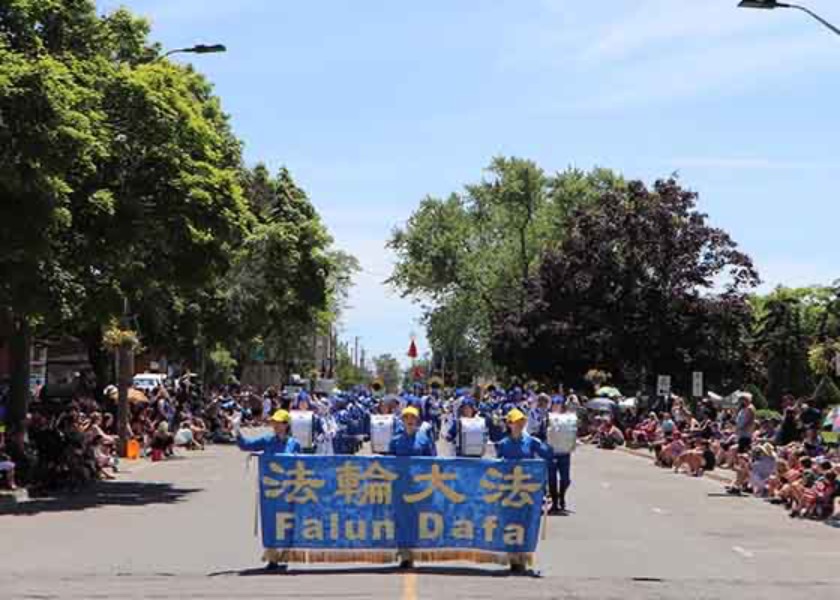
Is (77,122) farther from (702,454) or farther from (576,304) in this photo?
(576,304)

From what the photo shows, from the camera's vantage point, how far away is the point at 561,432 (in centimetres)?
2114

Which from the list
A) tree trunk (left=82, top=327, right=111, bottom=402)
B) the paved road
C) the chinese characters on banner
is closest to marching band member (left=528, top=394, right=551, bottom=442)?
the paved road

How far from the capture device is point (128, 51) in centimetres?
3091

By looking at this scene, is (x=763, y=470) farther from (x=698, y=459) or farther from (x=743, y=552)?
Result: (x=743, y=552)

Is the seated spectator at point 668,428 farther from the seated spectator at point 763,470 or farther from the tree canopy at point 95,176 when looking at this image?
the tree canopy at point 95,176

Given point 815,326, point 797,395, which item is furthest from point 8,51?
point 815,326

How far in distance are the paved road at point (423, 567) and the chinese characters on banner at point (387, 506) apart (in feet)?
1.05

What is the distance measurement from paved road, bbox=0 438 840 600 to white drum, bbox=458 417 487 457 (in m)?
1.88

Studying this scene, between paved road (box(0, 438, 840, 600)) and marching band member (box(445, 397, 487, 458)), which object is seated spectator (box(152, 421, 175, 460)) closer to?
paved road (box(0, 438, 840, 600))

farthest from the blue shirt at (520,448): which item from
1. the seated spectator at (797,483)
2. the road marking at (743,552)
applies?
the seated spectator at (797,483)

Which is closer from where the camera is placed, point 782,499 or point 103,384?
point 782,499

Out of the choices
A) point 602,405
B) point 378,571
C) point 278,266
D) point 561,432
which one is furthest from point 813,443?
point 278,266

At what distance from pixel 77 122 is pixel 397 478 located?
34.9 ft

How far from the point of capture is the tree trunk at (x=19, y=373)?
2767 centimetres
